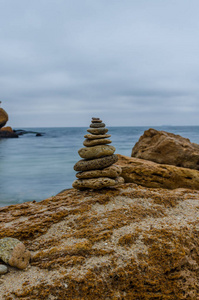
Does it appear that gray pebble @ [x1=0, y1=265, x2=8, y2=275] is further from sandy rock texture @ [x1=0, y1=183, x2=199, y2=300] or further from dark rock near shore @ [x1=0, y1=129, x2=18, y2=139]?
dark rock near shore @ [x1=0, y1=129, x2=18, y2=139]

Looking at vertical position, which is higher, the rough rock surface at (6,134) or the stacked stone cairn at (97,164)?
the stacked stone cairn at (97,164)

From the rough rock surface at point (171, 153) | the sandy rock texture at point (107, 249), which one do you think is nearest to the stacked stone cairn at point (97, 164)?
the sandy rock texture at point (107, 249)

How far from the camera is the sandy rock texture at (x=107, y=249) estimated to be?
11.1 feet

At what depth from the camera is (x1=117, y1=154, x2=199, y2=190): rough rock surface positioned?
6.84 m

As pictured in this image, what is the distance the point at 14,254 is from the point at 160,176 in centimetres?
439

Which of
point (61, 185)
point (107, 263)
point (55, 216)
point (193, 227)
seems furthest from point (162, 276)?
point (61, 185)

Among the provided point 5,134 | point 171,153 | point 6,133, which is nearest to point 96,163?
point 171,153

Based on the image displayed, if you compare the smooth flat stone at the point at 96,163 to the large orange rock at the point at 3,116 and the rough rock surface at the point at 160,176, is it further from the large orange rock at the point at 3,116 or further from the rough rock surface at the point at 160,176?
the large orange rock at the point at 3,116

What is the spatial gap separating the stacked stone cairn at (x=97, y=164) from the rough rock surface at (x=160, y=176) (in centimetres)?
115

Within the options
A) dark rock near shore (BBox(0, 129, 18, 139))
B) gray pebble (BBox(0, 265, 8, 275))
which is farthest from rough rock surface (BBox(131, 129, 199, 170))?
dark rock near shore (BBox(0, 129, 18, 139))

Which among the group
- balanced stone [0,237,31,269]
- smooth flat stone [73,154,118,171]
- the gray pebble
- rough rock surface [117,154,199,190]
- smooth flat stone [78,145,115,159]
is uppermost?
smooth flat stone [78,145,115,159]

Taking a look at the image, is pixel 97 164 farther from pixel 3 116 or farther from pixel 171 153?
pixel 3 116

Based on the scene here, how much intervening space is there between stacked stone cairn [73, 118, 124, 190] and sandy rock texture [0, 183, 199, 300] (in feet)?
1.31

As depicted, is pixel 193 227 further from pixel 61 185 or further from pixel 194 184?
pixel 61 185
